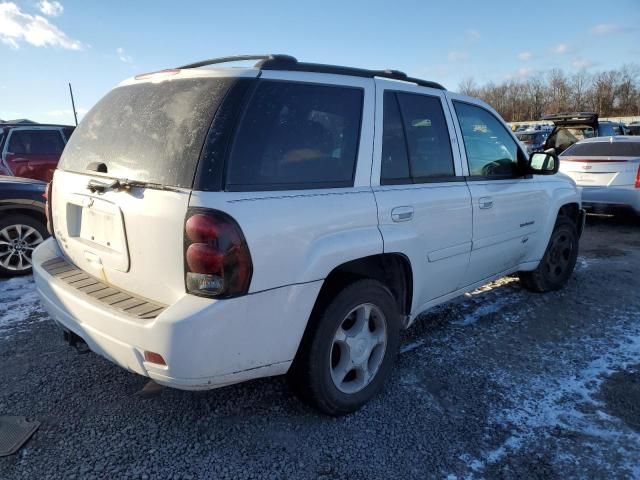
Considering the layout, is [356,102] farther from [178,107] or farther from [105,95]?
[105,95]

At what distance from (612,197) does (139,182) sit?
801 cm

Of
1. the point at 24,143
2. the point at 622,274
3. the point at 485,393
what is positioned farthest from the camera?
the point at 24,143

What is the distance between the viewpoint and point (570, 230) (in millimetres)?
4945

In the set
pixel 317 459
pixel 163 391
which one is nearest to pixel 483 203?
pixel 317 459

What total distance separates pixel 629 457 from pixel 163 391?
2648mm

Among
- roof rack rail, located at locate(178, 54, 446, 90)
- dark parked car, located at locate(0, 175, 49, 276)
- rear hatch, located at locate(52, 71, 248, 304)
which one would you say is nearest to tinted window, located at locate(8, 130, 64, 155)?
dark parked car, located at locate(0, 175, 49, 276)

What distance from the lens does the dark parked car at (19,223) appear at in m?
5.17

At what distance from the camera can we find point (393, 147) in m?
2.91

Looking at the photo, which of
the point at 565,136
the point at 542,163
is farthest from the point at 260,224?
the point at 565,136

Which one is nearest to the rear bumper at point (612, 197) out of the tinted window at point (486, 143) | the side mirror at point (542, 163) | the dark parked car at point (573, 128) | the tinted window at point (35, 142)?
the dark parked car at point (573, 128)

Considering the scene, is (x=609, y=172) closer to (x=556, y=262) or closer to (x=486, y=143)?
(x=556, y=262)

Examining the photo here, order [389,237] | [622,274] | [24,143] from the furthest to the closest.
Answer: [24,143], [622,274], [389,237]

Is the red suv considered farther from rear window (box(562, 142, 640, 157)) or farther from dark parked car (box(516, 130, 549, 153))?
dark parked car (box(516, 130, 549, 153))

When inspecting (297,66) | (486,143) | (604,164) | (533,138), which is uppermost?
(297,66)
